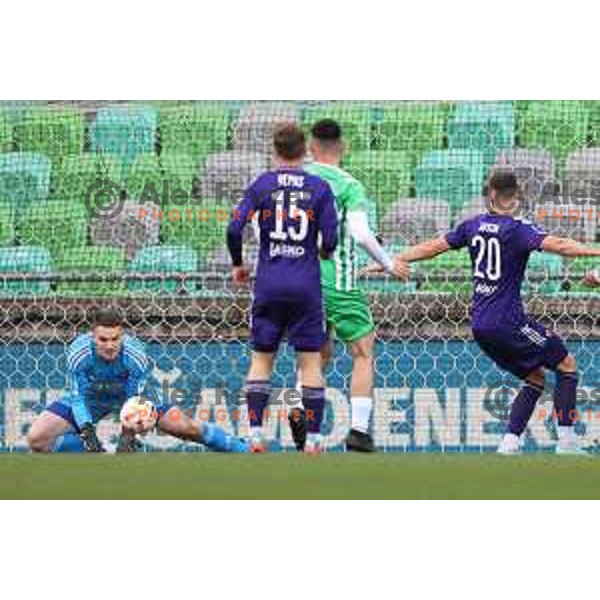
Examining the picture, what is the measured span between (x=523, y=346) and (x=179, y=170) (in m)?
4.71

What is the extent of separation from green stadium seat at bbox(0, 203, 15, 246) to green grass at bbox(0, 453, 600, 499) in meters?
4.49

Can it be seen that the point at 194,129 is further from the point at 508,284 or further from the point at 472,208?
the point at 508,284

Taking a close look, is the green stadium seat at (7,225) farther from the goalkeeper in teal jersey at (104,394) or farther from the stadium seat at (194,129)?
the goalkeeper in teal jersey at (104,394)

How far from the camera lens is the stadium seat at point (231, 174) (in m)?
13.8

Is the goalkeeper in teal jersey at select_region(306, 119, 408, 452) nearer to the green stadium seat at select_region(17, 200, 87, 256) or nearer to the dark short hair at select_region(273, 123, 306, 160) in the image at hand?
the dark short hair at select_region(273, 123, 306, 160)

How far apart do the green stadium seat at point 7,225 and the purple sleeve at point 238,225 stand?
421cm

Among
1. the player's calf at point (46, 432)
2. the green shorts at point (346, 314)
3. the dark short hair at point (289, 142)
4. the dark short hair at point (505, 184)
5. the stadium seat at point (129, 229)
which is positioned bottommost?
the player's calf at point (46, 432)

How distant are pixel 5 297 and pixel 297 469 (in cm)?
409

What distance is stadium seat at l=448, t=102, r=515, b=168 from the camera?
14266mm

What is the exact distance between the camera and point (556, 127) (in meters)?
14.2

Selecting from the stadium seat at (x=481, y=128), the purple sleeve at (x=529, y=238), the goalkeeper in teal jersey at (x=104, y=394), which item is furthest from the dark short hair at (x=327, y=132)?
the stadium seat at (x=481, y=128)

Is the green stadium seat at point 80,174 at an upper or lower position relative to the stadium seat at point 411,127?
lower

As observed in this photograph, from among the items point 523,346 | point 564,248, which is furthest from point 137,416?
point 564,248

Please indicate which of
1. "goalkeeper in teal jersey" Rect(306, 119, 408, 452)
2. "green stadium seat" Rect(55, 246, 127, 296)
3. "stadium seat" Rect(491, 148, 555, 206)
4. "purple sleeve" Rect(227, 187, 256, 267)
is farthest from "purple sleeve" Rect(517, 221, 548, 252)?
"green stadium seat" Rect(55, 246, 127, 296)
